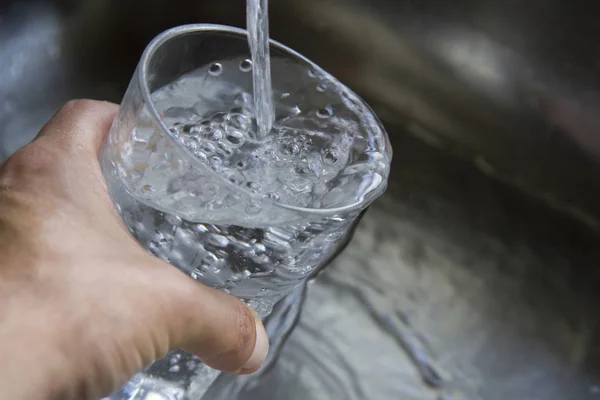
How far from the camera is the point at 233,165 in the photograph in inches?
15.4

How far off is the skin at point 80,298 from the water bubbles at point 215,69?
0.29 ft

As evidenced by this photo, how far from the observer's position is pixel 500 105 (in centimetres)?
73

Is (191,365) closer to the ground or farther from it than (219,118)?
closer to the ground

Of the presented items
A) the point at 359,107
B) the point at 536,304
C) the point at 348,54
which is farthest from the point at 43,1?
the point at 536,304

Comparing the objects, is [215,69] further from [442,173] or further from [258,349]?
[442,173]

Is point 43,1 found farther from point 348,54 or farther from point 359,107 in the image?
point 359,107

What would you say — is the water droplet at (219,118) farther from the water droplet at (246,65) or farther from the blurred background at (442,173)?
the blurred background at (442,173)

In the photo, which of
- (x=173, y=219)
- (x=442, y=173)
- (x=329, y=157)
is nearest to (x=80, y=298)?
(x=173, y=219)

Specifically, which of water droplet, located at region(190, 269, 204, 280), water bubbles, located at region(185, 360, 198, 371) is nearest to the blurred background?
water bubbles, located at region(185, 360, 198, 371)

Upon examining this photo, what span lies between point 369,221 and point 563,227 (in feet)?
0.64

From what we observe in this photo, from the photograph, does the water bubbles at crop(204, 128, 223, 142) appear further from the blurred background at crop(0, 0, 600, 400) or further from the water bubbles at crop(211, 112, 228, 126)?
the blurred background at crop(0, 0, 600, 400)

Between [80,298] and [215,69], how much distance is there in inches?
6.2

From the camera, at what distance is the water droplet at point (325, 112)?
40 centimetres

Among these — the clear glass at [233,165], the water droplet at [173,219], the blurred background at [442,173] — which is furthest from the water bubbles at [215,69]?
the blurred background at [442,173]
